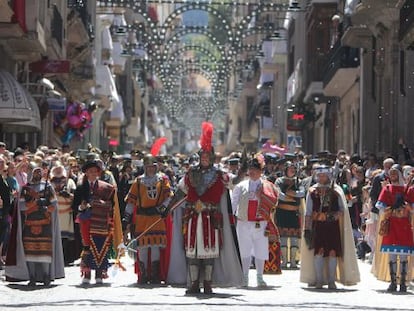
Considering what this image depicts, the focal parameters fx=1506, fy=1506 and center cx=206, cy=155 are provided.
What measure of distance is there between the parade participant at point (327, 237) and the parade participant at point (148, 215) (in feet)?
5.77

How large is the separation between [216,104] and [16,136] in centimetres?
9569

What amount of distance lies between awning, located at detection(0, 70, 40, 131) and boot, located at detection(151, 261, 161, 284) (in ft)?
48.0

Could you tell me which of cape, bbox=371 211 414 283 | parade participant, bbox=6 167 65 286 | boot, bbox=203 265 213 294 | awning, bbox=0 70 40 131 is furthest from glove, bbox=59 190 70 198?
awning, bbox=0 70 40 131

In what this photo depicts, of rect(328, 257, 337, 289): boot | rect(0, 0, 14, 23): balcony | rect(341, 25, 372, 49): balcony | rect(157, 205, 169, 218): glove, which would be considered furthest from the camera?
rect(341, 25, 372, 49): balcony

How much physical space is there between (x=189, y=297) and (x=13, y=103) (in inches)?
689

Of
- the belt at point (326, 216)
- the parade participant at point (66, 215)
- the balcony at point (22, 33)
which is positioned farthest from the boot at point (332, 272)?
the balcony at point (22, 33)

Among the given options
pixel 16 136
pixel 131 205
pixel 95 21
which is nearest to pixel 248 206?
pixel 131 205

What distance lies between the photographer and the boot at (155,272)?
59.4ft

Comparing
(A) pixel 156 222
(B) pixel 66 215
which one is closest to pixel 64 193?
(B) pixel 66 215

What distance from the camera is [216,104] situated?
136500 mm

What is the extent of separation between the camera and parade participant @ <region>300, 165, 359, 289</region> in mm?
17625

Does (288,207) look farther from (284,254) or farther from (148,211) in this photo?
(148,211)

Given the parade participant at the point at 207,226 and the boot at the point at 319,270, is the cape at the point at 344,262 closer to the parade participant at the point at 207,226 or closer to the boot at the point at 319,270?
the boot at the point at 319,270

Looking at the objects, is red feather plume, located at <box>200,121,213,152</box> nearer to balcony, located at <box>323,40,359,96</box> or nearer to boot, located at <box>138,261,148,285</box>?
boot, located at <box>138,261,148,285</box>
